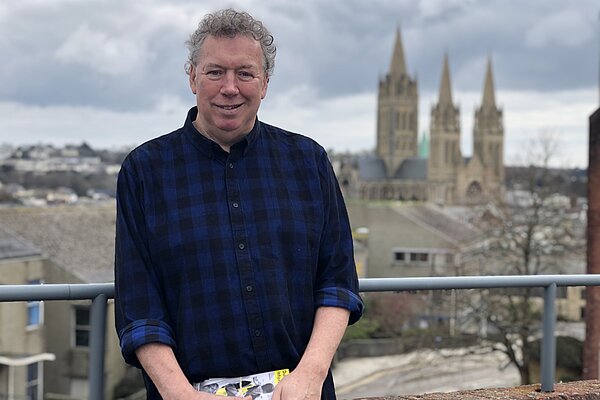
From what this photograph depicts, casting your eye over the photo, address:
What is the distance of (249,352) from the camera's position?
2.55m

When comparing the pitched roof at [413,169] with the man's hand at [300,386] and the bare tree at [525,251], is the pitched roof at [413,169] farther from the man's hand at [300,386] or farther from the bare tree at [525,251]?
the man's hand at [300,386]

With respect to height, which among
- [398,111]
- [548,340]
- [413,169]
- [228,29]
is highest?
[398,111]

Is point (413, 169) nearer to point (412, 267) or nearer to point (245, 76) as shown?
point (412, 267)

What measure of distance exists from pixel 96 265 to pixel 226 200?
35.2 m

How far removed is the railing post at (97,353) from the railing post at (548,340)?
1.95m

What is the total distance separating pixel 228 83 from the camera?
252 centimetres

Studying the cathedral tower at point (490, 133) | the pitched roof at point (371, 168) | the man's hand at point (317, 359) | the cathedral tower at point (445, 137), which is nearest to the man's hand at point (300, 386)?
the man's hand at point (317, 359)

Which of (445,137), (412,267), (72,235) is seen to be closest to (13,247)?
(72,235)

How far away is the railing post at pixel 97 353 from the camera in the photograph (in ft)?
10.1

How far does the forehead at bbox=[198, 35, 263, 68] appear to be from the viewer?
2512 millimetres

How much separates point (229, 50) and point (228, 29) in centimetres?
6

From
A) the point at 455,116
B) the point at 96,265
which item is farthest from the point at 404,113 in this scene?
the point at 96,265

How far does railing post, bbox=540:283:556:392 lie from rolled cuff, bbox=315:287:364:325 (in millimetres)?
1443

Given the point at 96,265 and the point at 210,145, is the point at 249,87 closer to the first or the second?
the point at 210,145
